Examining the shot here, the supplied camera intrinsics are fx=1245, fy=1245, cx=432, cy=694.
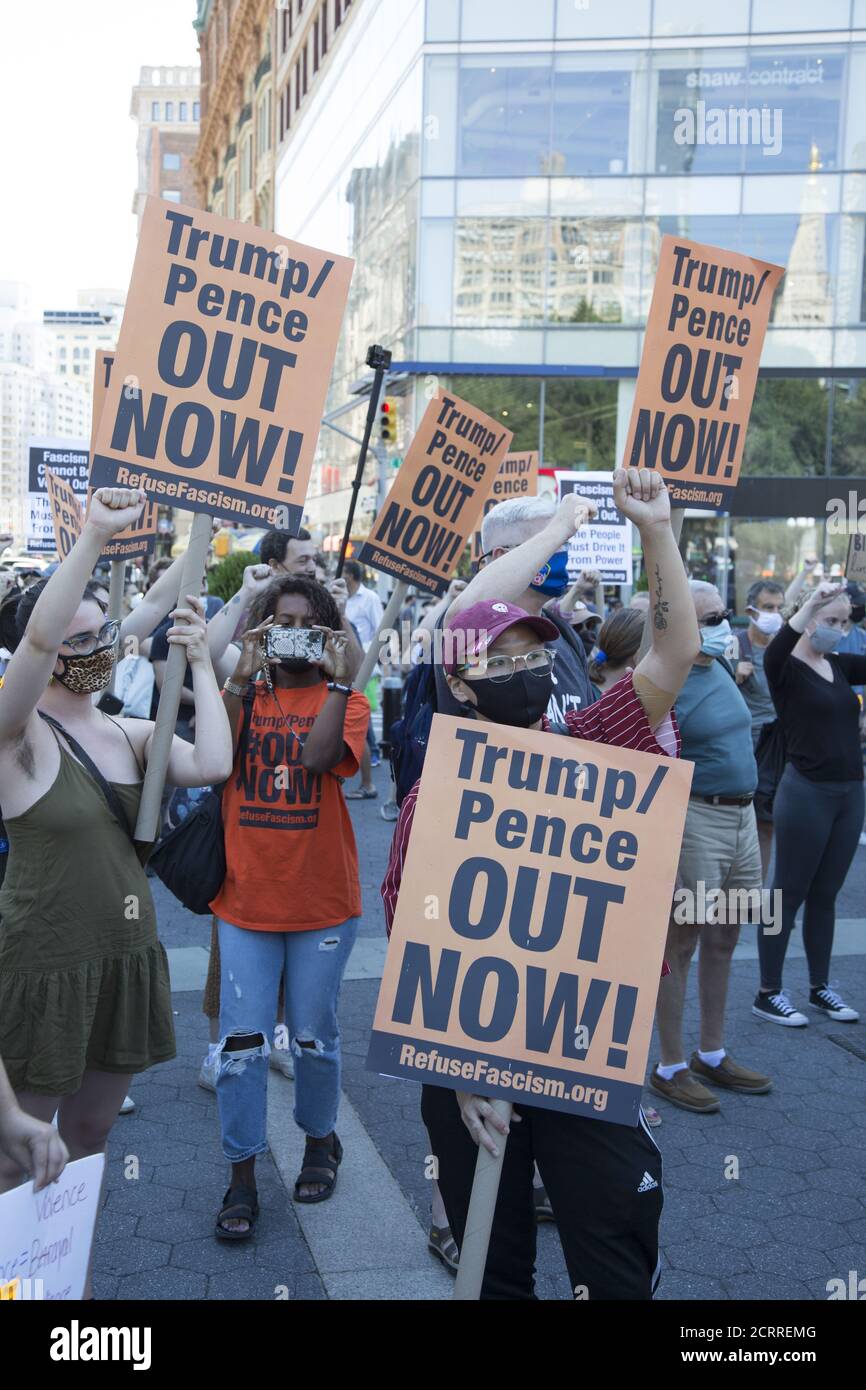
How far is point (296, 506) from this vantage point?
3.92 metres

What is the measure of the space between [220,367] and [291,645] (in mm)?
933

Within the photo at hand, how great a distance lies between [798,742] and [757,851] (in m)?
0.95

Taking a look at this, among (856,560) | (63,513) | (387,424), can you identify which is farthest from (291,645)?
(387,424)

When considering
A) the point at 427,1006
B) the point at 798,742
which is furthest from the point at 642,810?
the point at 798,742

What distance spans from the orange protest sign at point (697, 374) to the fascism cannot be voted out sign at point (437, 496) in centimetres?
213

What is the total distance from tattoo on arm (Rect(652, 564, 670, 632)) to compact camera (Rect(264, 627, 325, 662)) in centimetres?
166

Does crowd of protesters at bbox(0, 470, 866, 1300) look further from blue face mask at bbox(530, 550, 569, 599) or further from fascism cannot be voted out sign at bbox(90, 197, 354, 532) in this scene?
fascism cannot be voted out sign at bbox(90, 197, 354, 532)

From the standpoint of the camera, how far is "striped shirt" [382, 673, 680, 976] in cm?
284

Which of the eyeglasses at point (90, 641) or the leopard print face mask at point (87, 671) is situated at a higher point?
the eyeglasses at point (90, 641)

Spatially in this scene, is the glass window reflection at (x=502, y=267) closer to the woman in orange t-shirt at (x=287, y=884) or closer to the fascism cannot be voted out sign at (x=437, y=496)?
the fascism cannot be voted out sign at (x=437, y=496)

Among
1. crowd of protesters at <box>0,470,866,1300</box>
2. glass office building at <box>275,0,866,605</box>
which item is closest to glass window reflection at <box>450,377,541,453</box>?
glass office building at <box>275,0,866,605</box>

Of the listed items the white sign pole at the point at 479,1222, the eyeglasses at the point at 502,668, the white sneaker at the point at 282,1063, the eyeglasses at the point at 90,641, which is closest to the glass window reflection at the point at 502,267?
the white sneaker at the point at 282,1063

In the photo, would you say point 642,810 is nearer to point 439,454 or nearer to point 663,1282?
point 663,1282

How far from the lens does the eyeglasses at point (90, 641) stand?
127 inches
